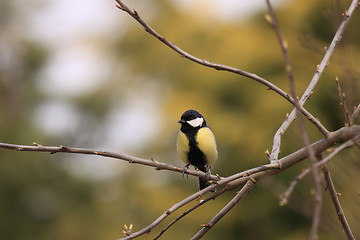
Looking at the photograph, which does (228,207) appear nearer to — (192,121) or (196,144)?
(196,144)

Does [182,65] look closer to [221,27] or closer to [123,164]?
[221,27]

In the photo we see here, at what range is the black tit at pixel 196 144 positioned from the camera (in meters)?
3.53

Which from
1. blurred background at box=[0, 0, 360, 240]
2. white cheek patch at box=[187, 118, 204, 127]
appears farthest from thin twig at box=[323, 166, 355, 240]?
blurred background at box=[0, 0, 360, 240]

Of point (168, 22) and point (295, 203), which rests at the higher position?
point (168, 22)

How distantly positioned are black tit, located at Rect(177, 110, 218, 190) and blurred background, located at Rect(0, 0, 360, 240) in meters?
3.90

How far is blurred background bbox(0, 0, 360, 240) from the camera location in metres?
8.86

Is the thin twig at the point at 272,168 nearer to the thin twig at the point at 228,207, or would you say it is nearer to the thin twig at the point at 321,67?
the thin twig at the point at 228,207

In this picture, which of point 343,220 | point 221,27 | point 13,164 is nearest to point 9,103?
point 13,164

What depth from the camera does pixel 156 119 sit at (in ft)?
34.6

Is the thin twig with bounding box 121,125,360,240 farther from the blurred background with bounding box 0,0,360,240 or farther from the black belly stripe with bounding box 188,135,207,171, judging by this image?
the blurred background with bounding box 0,0,360,240

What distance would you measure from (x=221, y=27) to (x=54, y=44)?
430 cm

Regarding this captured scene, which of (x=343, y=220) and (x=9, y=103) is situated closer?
(x=343, y=220)

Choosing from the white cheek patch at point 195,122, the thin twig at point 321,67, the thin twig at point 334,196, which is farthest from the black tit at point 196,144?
the thin twig at point 334,196

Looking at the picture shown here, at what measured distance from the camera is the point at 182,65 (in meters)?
11.8
